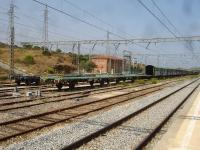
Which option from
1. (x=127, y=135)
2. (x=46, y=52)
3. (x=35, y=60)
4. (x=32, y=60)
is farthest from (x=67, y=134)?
(x=46, y=52)

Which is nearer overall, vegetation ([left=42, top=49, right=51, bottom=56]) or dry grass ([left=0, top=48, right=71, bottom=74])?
dry grass ([left=0, top=48, right=71, bottom=74])

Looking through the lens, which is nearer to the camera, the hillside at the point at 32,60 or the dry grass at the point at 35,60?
the hillside at the point at 32,60

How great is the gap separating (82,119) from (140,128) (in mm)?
2593

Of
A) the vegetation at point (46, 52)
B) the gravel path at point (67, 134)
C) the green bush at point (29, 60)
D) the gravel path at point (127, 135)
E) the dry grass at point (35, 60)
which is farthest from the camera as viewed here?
the vegetation at point (46, 52)

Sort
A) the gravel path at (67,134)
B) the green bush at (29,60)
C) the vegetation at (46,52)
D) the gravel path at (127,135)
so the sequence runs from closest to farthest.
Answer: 1. the gravel path at (67,134)
2. the gravel path at (127,135)
3. the green bush at (29,60)
4. the vegetation at (46,52)

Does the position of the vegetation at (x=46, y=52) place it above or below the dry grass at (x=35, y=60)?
above

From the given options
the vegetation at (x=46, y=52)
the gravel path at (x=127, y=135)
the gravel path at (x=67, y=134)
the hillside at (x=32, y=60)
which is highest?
the vegetation at (x=46, y=52)

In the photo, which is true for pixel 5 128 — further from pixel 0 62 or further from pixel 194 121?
pixel 0 62

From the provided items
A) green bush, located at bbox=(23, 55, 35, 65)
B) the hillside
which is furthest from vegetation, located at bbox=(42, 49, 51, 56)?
green bush, located at bbox=(23, 55, 35, 65)

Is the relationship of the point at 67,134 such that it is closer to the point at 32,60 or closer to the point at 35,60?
the point at 32,60

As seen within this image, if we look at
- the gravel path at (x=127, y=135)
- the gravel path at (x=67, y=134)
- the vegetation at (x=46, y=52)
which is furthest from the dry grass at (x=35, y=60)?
the gravel path at (x=67, y=134)

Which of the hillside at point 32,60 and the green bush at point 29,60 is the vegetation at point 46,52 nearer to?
the hillside at point 32,60

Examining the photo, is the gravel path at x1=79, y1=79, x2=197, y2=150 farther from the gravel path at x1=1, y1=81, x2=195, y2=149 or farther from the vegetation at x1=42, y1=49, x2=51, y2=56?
the vegetation at x1=42, y1=49, x2=51, y2=56

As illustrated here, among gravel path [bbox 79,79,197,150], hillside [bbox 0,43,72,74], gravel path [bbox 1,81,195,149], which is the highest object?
hillside [bbox 0,43,72,74]
